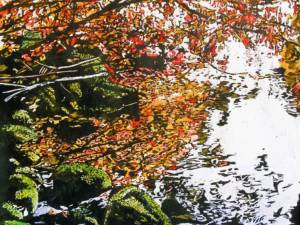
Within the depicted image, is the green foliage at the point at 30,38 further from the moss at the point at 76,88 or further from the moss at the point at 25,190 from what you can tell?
the moss at the point at 25,190

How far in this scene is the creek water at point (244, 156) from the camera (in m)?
2.54

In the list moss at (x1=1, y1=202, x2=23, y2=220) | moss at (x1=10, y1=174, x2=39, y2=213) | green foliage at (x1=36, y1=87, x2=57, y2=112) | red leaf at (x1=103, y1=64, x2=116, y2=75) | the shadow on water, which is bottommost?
moss at (x1=1, y1=202, x2=23, y2=220)

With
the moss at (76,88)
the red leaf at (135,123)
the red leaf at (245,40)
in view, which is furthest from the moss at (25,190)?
the red leaf at (245,40)

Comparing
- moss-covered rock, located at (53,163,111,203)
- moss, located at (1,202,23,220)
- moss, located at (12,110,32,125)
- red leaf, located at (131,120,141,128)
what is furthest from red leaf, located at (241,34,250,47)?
moss, located at (1,202,23,220)

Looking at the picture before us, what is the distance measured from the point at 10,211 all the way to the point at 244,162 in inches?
57.7

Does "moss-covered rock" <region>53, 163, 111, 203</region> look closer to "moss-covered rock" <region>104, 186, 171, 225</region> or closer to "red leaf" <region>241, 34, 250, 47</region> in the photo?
"moss-covered rock" <region>104, 186, 171, 225</region>

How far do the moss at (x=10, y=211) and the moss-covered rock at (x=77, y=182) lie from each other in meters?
0.25

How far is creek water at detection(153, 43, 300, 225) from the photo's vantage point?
2535mm

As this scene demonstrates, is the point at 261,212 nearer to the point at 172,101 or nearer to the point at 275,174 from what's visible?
the point at 275,174

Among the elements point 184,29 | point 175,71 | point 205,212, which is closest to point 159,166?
point 205,212

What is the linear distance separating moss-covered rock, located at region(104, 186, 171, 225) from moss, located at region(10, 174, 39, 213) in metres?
0.46

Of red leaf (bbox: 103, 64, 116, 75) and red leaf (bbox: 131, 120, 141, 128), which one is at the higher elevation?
red leaf (bbox: 103, 64, 116, 75)

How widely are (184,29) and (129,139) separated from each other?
766 millimetres

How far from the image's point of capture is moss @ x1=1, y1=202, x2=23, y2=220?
2488mm
